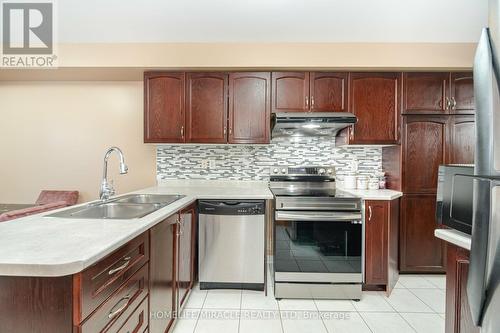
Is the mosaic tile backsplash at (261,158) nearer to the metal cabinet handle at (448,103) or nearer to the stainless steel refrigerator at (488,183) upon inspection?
the metal cabinet handle at (448,103)

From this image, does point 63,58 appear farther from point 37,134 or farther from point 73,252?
point 73,252

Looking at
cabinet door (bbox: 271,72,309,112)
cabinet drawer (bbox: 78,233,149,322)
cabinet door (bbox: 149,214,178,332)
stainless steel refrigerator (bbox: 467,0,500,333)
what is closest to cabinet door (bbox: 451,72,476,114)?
cabinet door (bbox: 271,72,309,112)

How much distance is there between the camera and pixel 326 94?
277 centimetres

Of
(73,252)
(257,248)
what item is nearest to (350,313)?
(257,248)

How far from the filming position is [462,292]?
1.11m

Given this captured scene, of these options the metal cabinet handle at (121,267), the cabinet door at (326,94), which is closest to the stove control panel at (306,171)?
the cabinet door at (326,94)

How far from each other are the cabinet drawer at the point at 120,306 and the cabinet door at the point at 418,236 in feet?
8.45

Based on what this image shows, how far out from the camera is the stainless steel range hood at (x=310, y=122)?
2488 mm

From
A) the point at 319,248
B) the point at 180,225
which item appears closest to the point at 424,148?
the point at 319,248

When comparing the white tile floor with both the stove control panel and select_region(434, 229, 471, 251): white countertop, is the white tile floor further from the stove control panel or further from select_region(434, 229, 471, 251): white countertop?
the stove control panel

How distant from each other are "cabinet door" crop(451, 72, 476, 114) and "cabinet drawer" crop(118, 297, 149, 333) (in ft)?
10.5

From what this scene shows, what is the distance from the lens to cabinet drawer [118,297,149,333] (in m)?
1.13

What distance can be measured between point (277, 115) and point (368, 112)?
3.29 feet

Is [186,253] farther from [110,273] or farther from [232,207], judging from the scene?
[110,273]
